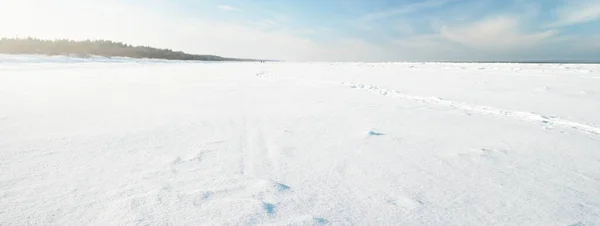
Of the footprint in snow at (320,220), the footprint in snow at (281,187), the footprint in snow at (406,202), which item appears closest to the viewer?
the footprint in snow at (320,220)

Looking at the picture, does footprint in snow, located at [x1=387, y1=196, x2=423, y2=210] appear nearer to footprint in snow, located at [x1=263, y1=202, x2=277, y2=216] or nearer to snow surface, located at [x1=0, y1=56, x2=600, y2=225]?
snow surface, located at [x1=0, y1=56, x2=600, y2=225]

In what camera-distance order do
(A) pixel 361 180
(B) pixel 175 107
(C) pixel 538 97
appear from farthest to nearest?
1. (C) pixel 538 97
2. (B) pixel 175 107
3. (A) pixel 361 180

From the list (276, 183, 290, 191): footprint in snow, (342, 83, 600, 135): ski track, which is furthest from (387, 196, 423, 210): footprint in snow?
(342, 83, 600, 135): ski track

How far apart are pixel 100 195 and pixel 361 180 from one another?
43.8 inches

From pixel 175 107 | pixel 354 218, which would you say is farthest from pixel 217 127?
pixel 354 218

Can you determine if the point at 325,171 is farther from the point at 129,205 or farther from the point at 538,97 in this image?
the point at 538,97

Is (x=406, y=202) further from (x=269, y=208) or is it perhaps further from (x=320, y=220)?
(x=269, y=208)

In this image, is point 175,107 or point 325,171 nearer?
point 325,171

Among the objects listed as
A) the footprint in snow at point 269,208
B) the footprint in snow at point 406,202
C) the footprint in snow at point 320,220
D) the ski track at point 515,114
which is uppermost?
the ski track at point 515,114

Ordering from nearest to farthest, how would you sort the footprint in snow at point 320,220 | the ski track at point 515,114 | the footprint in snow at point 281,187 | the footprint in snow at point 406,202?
the footprint in snow at point 320,220
the footprint in snow at point 406,202
the footprint in snow at point 281,187
the ski track at point 515,114

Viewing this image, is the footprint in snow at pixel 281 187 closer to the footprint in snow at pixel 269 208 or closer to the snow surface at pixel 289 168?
the snow surface at pixel 289 168

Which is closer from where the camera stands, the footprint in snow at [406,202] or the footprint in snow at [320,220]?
the footprint in snow at [320,220]

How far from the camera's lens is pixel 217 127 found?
2.56 m

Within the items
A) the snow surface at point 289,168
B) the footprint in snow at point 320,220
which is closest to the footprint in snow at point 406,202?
the snow surface at point 289,168
